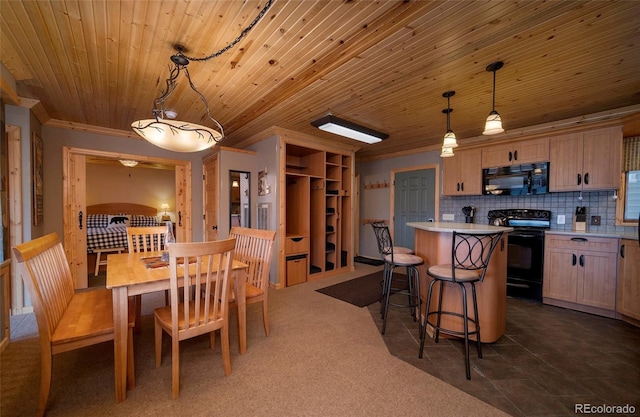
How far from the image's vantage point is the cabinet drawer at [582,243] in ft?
9.36

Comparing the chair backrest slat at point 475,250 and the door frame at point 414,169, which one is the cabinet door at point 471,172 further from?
the chair backrest slat at point 475,250

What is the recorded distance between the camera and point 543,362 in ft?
6.63

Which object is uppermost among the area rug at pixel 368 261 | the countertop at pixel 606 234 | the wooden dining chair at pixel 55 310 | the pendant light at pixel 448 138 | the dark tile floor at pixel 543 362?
the pendant light at pixel 448 138

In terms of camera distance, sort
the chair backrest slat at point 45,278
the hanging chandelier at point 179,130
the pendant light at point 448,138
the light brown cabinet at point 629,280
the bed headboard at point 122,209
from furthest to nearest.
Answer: the bed headboard at point 122,209 < the pendant light at point 448,138 < the light brown cabinet at point 629,280 < the hanging chandelier at point 179,130 < the chair backrest slat at point 45,278

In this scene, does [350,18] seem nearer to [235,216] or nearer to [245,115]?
[245,115]

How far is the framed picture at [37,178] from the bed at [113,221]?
1538mm

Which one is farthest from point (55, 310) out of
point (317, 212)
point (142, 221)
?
point (142, 221)

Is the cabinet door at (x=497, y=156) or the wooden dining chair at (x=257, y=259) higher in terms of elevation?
the cabinet door at (x=497, y=156)

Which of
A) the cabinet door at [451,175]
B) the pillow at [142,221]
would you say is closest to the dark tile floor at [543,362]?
the cabinet door at [451,175]

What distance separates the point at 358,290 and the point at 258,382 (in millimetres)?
2187

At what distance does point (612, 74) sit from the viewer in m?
2.33

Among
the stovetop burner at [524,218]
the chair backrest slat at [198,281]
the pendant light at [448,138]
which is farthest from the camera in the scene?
the stovetop burner at [524,218]

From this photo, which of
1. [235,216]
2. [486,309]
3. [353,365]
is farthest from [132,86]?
[486,309]

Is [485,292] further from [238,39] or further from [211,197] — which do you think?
[211,197]
